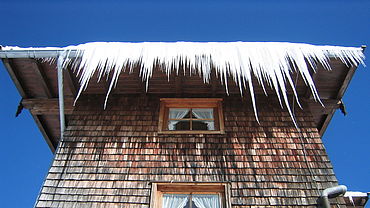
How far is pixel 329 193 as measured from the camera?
4.29 metres

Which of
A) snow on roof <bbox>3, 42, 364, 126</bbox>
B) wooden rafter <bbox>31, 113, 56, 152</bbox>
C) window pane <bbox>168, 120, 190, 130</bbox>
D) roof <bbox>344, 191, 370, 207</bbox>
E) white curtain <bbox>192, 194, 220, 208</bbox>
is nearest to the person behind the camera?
white curtain <bbox>192, 194, 220, 208</bbox>

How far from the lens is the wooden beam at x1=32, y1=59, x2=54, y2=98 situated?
5.36 metres

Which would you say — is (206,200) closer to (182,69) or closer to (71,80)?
(182,69)

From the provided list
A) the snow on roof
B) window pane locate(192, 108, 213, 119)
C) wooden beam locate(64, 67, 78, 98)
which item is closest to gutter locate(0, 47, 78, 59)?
the snow on roof

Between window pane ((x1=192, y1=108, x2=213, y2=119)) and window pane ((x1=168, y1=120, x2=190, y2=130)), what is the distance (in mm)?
260

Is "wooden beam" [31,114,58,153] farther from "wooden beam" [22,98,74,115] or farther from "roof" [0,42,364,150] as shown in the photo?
"wooden beam" [22,98,74,115]

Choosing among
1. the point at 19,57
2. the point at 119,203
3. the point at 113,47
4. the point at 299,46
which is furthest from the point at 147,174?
the point at 299,46

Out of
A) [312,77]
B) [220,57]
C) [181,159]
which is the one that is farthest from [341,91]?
[181,159]

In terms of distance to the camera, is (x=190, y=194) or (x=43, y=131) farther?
(x=43, y=131)

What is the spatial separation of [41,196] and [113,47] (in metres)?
2.59

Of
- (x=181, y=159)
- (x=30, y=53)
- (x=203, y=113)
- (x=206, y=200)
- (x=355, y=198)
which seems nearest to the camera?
(x=206, y=200)

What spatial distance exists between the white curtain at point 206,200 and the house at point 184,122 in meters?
A: 0.01

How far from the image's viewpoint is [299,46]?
5375 millimetres

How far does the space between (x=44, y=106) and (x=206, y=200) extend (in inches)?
138
